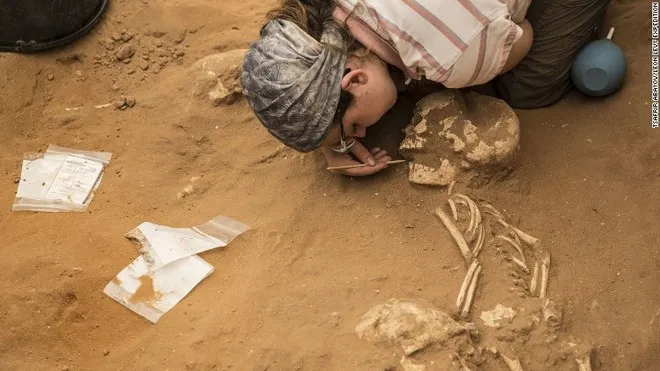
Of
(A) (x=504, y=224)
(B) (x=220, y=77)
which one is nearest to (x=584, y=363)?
(A) (x=504, y=224)

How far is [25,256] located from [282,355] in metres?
1.19

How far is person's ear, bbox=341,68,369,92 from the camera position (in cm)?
234

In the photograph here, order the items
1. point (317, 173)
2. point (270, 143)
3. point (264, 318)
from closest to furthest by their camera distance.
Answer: point (264, 318) < point (317, 173) < point (270, 143)

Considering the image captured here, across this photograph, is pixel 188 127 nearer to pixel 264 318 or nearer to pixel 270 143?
pixel 270 143

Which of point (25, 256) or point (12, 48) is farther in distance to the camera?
point (12, 48)

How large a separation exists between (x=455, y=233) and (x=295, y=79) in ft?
2.64

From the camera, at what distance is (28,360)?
2393 mm

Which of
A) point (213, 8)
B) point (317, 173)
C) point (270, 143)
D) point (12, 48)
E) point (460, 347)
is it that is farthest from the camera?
point (213, 8)

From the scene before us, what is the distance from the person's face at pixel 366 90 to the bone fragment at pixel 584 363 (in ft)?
3.54

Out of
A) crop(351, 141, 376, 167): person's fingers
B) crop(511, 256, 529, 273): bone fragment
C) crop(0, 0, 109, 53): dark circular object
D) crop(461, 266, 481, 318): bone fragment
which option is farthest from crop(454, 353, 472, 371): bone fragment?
crop(0, 0, 109, 53): dark circular object

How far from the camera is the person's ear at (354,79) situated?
2340 mm

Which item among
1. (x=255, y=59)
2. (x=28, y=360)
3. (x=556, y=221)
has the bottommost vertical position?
(x=28, y=360)

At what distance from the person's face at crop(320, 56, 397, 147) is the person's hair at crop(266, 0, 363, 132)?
26mm

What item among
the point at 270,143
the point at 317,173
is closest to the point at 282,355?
the point at 317,173
